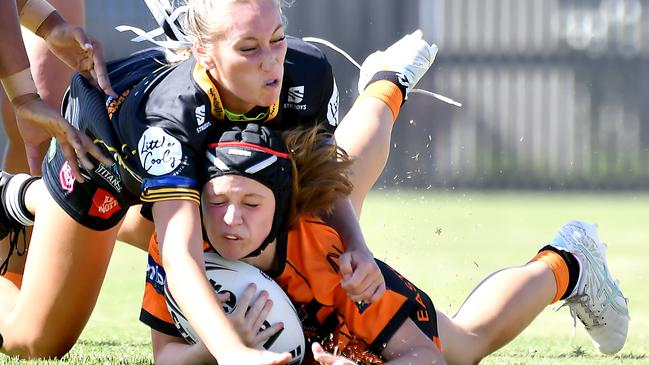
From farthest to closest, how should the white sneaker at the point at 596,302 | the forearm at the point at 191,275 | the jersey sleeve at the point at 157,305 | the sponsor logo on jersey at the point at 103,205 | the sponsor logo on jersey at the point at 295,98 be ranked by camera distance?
1. the white sneaker at the point at 596,302
2. the sponsor logo on jersey at the point at 103,205
3. the sponsor logo on jersey at the point at 295,98
4. the jersey sleeve at the point at 157,305
5. the forearm at the point at 191,275

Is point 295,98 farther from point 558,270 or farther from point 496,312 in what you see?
point 558,270

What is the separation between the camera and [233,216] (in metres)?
3.22

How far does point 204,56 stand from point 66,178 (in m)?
0.83

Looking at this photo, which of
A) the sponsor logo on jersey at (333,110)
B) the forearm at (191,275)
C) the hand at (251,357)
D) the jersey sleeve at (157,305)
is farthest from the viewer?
the sponsor logo on jersey at (333,110)

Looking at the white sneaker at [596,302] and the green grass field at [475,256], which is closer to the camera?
the white sneaker at [596,302]

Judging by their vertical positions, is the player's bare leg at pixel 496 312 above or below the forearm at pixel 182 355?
below

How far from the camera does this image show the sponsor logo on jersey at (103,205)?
Answer: 387 centimetres

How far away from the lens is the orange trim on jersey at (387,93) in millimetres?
4469

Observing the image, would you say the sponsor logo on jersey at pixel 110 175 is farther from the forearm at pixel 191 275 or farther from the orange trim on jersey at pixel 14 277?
the orange trim on jersey at pixel 14 277

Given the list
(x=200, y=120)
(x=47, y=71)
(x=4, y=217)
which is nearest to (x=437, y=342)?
(x=200, y=120)

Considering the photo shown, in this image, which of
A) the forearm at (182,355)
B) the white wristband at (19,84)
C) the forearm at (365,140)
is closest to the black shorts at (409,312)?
the forearm at (182,355)

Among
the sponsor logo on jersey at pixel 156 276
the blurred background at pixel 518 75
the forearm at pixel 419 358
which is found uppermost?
the sponsor logo on jersey at pixel 156 276

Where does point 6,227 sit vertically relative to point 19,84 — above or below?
below

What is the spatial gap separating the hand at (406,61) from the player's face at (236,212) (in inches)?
55.8
